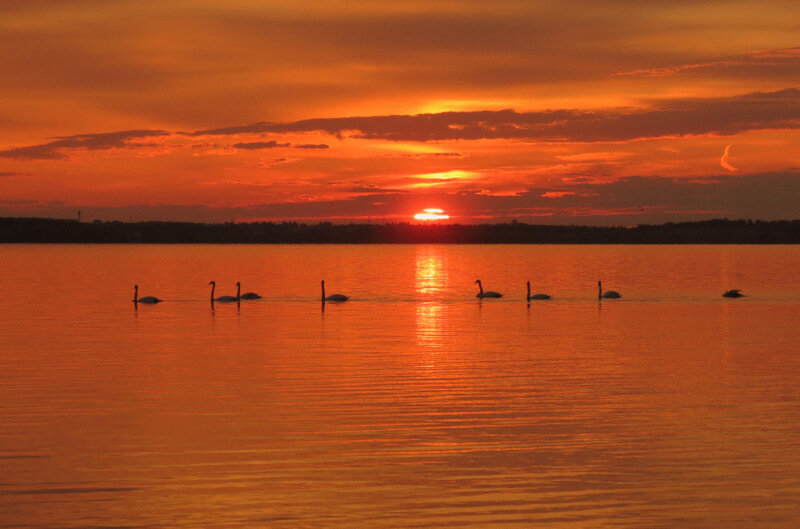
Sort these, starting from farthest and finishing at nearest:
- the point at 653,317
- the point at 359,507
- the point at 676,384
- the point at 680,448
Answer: the point at 653,317 < the point at 676,384 < the point at 680,448 < the point at 359,507

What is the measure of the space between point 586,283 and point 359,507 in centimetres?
8546

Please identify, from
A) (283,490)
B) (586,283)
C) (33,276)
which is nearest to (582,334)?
(283,490)

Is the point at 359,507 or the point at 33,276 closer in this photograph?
the point at 359,507

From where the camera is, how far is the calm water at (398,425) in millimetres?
17031

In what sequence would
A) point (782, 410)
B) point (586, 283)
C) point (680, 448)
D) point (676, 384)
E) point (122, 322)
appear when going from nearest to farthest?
point (680, 448)
point (782, 410)
point (676, 384)
point (122, 322)
point (586, 283)

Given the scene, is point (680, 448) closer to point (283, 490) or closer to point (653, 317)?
point (283, 490)

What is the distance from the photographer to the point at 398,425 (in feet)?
78.5

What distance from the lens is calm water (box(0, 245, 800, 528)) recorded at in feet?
55.9

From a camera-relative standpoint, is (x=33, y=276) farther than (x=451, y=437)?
Yes

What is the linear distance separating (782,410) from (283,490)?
13.7 m

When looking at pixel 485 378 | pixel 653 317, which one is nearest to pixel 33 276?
pixel 653 317

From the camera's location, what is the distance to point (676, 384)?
30906mm

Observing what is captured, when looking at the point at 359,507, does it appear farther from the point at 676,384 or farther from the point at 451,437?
the point at 676,384

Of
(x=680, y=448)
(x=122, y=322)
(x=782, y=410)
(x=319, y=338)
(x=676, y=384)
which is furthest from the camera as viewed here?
(x=122, y=322)
